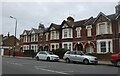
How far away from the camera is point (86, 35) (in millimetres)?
40156

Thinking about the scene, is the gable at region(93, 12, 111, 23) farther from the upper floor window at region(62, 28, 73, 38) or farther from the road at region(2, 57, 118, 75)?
the road at region(2, 57, 118, 75)

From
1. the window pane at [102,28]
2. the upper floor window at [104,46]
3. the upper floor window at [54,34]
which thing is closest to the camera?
the upper floor window at [104,46]

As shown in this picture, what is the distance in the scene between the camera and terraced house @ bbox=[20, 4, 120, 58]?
1379 inches

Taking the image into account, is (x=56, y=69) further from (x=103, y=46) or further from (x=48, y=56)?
(x=103, y=46)

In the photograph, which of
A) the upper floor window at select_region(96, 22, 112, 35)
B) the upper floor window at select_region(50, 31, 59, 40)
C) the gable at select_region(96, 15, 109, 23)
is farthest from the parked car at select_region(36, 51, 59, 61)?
the upper floor window at select_region(50, 31, 59, 40)

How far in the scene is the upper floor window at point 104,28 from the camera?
1404 inches

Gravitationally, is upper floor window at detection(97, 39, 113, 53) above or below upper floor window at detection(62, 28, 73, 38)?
below

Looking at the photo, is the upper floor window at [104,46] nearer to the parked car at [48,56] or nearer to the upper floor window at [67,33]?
the parked car at [48,56]

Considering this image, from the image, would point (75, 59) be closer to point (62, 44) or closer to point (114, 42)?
point (114, 42)

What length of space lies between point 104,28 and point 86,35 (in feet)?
15.4

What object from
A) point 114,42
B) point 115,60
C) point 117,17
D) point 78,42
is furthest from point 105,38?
point 115,60

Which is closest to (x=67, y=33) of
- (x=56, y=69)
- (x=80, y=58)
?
(x=80, y=58)

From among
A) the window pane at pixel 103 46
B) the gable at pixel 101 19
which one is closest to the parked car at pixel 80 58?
the window pane at pixel 103 46

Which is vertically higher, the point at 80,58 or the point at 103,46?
the point at 103,46
